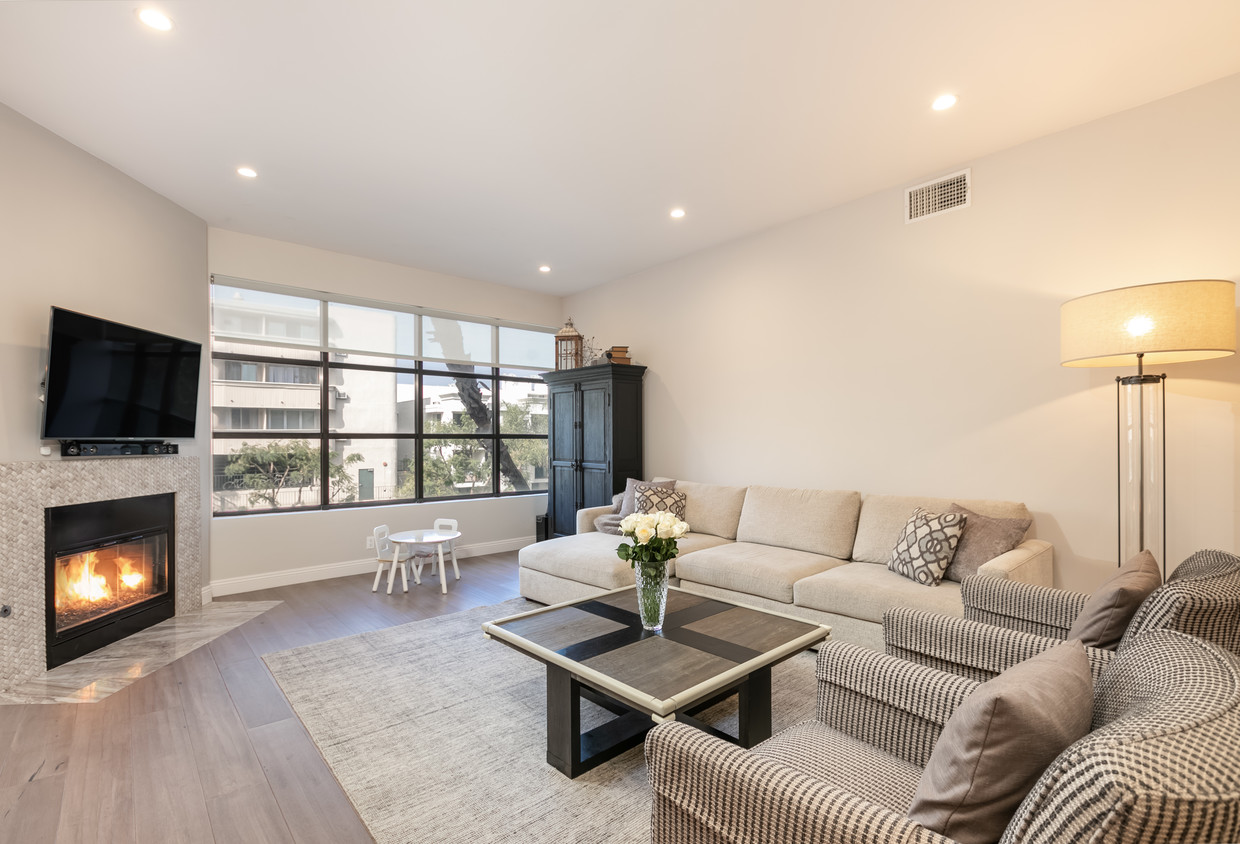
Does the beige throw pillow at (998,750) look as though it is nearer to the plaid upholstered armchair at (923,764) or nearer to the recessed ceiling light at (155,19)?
the plaid upholstered armchair at (923,764)

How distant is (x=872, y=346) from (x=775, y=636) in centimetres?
239

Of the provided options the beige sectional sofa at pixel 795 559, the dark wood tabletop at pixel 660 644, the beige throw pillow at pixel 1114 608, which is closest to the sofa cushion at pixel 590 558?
the beige sectional sofa at pixel 795 559

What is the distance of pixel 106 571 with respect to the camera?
358 centimetres

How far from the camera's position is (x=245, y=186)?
3758mm

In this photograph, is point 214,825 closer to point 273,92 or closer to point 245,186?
point 273,92

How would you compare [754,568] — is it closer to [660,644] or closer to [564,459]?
[660,644]

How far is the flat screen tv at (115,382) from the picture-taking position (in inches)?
122

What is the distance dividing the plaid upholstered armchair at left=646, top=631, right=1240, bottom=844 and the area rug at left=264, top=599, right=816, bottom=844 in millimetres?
748

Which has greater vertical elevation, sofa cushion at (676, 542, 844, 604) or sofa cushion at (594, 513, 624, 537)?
sofa cushion at (594, 513, 624, 537)

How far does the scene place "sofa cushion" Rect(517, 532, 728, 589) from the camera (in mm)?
3768

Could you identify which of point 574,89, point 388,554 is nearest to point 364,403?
point 388,554

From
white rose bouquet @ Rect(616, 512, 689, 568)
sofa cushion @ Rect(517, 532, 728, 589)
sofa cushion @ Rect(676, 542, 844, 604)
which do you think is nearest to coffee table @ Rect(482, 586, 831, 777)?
white rose bouquet @ Rect(616, 512, 689, 568)

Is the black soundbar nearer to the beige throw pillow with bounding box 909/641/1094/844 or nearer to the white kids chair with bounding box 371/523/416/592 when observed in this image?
the white kids chair with bounding box 371/523/416/592

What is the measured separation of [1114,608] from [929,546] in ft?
5.42
